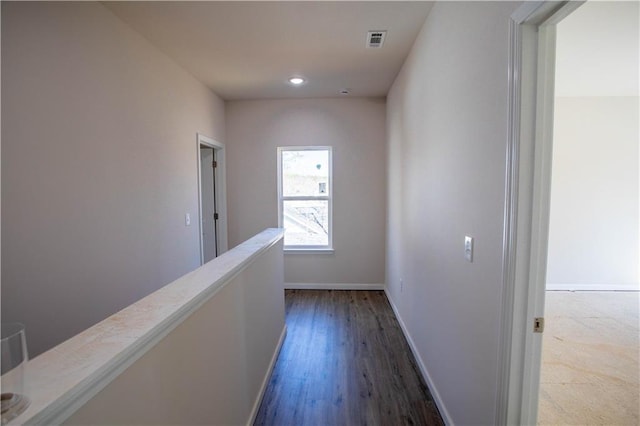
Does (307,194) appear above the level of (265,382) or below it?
above

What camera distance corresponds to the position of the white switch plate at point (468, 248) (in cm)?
157

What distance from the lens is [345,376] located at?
2.42m

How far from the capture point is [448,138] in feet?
6.15

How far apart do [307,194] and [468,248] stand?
3079 mm

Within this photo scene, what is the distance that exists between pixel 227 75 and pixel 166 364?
124 inches

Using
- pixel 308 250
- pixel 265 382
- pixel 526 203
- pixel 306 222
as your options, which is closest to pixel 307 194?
pixel 306 222

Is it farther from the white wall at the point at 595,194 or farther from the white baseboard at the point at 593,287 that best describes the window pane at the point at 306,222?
the white baseboard at the point at 593,287

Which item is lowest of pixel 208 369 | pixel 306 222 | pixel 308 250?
pixel 308 250

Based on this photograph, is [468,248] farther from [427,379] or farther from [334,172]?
[334,172]

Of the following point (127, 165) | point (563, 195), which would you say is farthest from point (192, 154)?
point (563, 195)

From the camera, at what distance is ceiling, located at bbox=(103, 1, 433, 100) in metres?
2.12

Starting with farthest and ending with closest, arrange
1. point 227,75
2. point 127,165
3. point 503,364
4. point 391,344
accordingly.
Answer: point 227,75 < point 391,344 < point 127,165 < point 503,364

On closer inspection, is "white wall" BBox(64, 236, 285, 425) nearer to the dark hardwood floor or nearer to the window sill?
the dark hardwood floor

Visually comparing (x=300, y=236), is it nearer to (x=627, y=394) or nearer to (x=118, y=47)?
(x=118, y=47)
